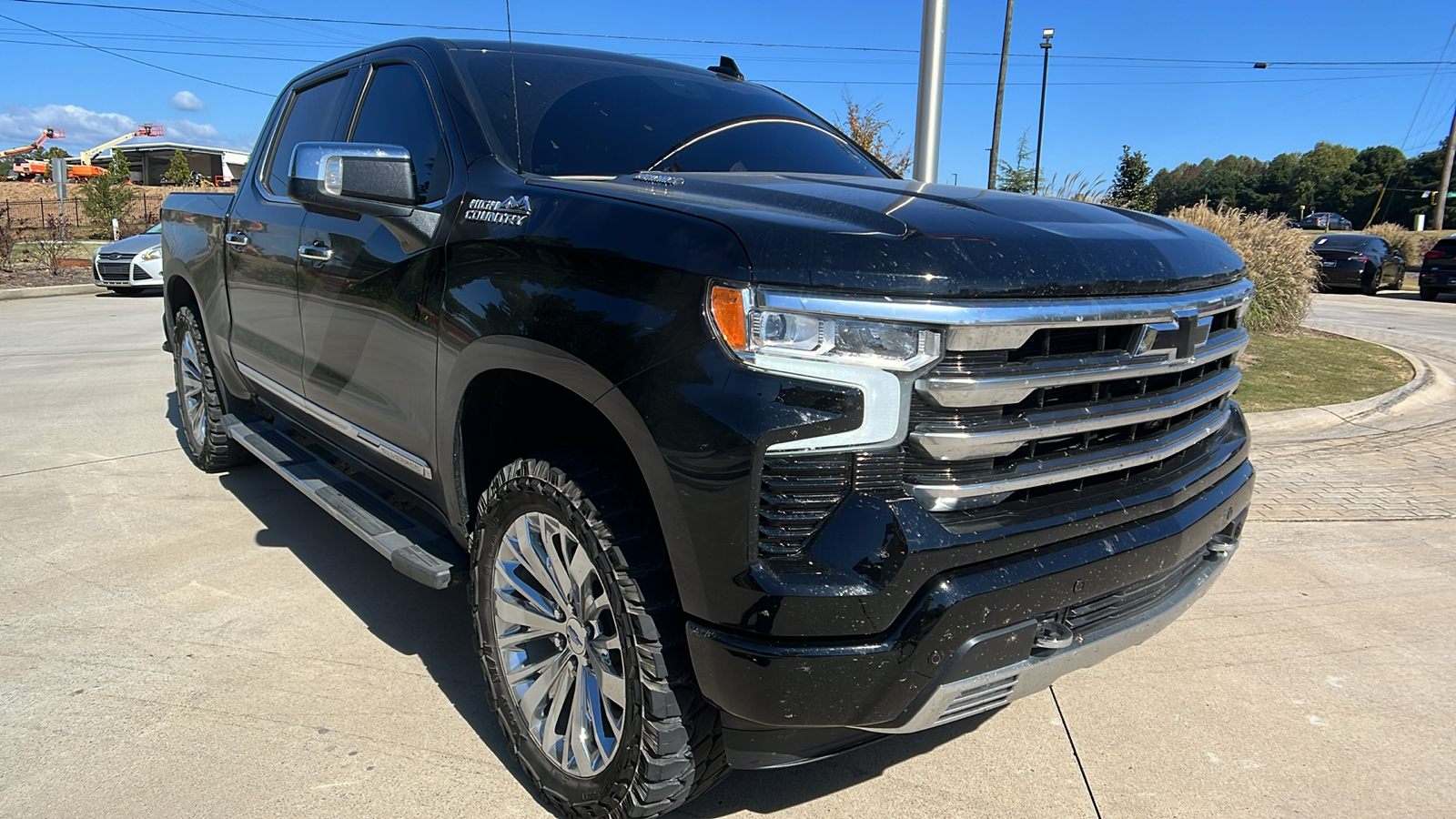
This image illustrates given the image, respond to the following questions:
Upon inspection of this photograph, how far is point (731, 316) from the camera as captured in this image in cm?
177

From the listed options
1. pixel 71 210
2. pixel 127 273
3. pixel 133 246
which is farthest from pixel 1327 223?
pixel 71 210

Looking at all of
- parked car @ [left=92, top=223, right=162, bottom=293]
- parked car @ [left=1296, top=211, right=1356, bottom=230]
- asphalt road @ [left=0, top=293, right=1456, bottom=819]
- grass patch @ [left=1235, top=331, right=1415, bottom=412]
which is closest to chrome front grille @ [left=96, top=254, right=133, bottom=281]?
parked car @ [left=92, top=223, right=162, bottom=293]

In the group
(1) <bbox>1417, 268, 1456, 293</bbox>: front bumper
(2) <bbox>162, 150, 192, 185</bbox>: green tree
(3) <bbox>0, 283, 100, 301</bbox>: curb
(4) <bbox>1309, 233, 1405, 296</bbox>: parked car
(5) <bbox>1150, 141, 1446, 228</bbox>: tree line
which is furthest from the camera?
(5) <bbox>1150, 141, 1446, 228</bbox>: tree line

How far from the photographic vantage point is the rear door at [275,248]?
355 cm

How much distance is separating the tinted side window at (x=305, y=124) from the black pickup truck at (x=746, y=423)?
911 millimetres

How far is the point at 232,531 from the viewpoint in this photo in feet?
14.3

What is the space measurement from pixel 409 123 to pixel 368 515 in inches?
51.9

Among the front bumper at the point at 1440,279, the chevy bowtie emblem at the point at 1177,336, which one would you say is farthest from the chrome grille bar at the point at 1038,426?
the front bumper at the point at 1440,279

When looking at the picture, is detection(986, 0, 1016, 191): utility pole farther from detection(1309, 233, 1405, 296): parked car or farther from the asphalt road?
the asphalt road

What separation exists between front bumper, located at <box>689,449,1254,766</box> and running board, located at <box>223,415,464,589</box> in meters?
1.09

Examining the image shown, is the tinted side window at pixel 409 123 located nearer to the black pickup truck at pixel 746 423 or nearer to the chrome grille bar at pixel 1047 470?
the black pickup truck at pixel 746 423

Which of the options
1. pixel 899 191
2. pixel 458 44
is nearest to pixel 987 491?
pixel 899 191

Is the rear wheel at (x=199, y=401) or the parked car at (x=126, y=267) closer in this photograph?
the rear wheel at (x=199, y=401)

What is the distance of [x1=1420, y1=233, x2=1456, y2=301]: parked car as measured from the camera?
63.0 feet
